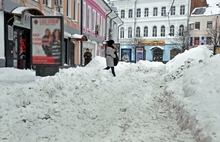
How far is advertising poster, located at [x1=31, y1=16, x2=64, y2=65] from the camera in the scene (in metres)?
7.85

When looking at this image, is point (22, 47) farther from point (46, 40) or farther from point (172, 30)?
point (172, 30)

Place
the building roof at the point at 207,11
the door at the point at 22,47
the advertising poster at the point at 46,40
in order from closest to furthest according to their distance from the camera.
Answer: the advertising poster at the point at 46,40 → the door at the point at 22,47 → the building roof at the point at 207,11

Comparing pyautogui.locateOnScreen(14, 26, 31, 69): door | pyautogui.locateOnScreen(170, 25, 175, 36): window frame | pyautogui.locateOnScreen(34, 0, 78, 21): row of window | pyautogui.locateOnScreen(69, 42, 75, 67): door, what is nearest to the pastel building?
pyautogui.locateOnScreen(34, 0, 78, 21): row of window

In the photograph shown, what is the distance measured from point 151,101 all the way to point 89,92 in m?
1.63

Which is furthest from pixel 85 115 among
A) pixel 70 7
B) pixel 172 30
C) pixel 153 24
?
pixel 153 24

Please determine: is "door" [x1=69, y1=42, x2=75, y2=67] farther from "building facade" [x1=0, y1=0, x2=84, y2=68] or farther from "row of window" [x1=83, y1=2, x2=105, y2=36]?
"row of window" [x1=83, y1=2, x2=105, y2=36]

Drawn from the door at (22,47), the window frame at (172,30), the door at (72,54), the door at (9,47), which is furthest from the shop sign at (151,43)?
the door at (9,47)

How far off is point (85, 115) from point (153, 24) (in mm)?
37884

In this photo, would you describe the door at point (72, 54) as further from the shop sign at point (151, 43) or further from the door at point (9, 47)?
the shop sign at point (151, 43)

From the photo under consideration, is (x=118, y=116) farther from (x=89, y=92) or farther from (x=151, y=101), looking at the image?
(x=89, y=92)

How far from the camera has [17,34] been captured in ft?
34.0

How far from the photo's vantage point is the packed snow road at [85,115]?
127 inches

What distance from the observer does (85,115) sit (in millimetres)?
4074

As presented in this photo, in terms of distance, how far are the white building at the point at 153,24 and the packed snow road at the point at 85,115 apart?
1239 inches
